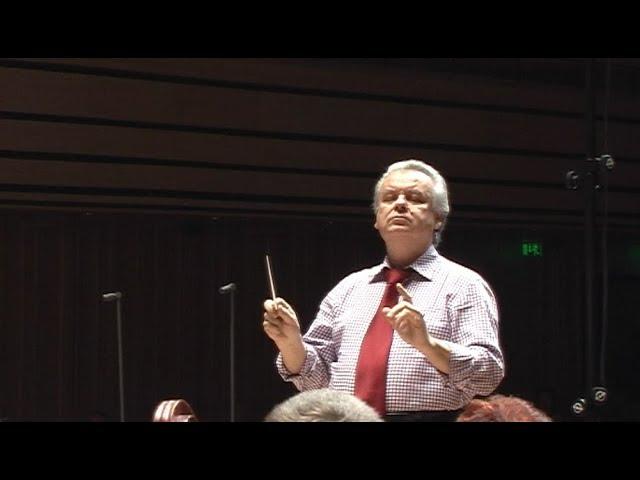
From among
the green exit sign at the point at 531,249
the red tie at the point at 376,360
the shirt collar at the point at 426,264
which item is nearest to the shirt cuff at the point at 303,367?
the red tie at the point at 376,360

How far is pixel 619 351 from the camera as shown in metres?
8.26

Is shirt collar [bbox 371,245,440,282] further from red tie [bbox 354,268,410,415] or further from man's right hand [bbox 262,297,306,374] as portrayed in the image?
man's right hand [bbox 262,297,306,374]

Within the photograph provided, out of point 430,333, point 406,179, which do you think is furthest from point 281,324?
point 406,179

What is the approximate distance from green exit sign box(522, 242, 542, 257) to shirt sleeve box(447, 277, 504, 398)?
6.66 meters

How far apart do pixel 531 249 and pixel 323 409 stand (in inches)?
303

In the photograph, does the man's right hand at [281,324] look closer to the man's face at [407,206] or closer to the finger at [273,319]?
the finger at [273,319]

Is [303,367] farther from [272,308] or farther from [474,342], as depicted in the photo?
[474,342]

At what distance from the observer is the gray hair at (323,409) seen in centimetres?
109

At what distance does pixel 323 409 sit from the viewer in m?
1.10

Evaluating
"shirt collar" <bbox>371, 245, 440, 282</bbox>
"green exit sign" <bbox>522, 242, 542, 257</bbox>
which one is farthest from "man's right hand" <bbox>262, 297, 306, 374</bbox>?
"green exit sign" <bbox>522, 242, 542, 257</bbox>

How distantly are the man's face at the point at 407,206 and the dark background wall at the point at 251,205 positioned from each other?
3661 millimetres

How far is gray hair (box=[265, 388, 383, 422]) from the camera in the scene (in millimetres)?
1090
